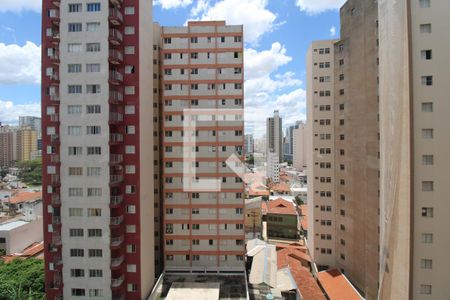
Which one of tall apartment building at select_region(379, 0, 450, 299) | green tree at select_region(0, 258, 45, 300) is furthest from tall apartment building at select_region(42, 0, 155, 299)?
tall apartment building at select_region(379, 0, 450, 299)

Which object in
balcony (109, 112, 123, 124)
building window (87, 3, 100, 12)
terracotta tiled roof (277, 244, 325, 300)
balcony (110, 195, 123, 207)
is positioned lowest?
terracotta tiled roof (277, 244, 325, 300)

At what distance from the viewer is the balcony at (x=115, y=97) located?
16.8 meters

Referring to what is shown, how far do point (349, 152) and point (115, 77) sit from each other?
68.6ft

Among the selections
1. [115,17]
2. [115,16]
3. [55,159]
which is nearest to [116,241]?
[55,159]

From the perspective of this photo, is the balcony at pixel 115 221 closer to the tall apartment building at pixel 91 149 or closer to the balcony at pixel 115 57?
the tall apartment building at pixel 91 149

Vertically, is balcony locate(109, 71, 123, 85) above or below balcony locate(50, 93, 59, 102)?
above

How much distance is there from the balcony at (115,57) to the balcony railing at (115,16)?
6.30 feet

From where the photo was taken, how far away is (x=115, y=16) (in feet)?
55.6

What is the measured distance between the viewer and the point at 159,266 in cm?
2308

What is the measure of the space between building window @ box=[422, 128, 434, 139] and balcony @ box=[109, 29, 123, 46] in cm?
1933

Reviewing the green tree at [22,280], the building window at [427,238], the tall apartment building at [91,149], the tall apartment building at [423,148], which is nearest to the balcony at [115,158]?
the tall apartment building at [91,149]

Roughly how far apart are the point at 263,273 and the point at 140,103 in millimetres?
16969

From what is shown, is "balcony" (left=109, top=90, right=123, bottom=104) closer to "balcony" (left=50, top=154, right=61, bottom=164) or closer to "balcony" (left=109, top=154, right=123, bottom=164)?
"balcony" (left=109, top=154, right=123, bottom=164)

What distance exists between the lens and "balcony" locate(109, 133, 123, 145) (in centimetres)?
1701
